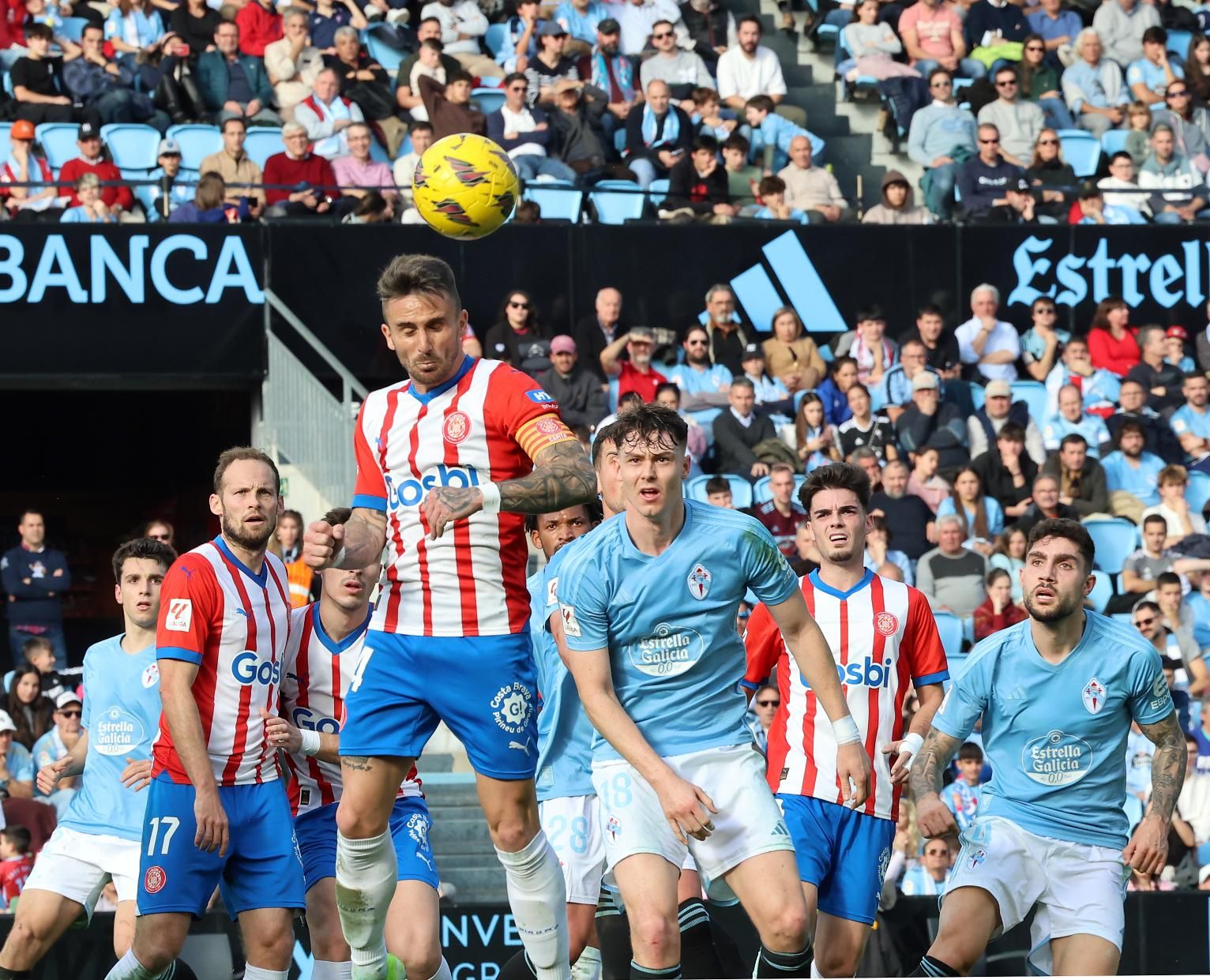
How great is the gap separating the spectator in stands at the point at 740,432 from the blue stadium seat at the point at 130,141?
543 centimetres

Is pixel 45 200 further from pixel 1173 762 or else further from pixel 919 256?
pixel 1173 762

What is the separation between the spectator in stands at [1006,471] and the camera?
15.6 m

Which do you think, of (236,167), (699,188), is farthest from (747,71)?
(236,167)

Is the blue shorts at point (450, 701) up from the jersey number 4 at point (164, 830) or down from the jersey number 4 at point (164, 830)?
up

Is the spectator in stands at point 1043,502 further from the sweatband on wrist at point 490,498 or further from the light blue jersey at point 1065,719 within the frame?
the sweatband on wrist at point 490,498

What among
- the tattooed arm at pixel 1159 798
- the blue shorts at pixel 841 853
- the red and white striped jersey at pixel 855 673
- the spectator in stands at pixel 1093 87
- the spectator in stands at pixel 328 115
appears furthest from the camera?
the spectator in stands at pixel 1093 87

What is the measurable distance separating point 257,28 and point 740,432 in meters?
6.07

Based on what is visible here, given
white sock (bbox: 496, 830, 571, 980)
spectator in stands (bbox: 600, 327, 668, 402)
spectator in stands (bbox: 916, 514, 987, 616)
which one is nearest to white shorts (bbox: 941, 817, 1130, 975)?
white sock (bbox: 496, 830, 571, 980)

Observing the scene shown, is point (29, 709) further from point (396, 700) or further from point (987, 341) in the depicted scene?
point (987, 341)

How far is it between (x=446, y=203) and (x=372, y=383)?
323 inches

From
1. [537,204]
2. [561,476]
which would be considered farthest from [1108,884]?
[537,204]

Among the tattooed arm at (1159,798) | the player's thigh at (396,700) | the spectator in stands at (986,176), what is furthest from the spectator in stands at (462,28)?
the player's thigh at (396,700)

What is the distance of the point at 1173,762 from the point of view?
799 centimetres

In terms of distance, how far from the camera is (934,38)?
63.1 feet
